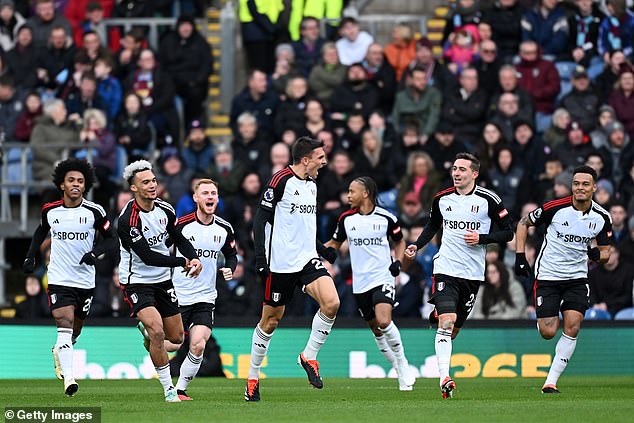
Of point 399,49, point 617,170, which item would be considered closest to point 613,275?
point 617,170

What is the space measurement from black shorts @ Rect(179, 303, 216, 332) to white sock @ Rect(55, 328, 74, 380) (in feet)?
4.77

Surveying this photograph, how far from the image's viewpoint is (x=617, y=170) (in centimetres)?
2402

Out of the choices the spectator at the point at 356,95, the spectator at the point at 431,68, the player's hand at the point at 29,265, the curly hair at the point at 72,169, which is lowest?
the player's hand at the point at 29,265

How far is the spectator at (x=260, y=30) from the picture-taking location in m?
26.4

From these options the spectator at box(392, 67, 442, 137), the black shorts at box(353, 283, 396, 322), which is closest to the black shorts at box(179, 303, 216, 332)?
the black shorts at box(353, 283, 396, 322)

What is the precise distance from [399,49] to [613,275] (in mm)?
6190

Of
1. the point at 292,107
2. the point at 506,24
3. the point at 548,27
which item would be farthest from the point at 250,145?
the point at 548,27

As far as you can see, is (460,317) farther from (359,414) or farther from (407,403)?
(359,414)

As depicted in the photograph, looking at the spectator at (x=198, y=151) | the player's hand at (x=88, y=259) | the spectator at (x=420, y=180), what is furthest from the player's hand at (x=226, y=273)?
the spectator at (x=198, y=151)

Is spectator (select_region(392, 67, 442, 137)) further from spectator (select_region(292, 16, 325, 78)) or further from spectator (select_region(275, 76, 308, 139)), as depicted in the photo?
spectator (select_region(292, 16, 325, 78))

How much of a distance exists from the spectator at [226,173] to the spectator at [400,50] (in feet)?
11.8

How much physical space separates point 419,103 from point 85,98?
5.97m

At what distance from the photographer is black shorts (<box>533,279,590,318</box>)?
1692cm

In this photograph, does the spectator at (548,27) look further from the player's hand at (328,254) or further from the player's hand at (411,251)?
the player's hand at (328,254)
